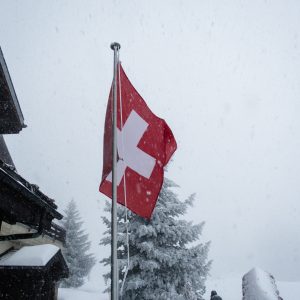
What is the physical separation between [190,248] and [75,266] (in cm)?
1851

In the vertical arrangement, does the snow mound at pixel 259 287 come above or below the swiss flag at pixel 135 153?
below

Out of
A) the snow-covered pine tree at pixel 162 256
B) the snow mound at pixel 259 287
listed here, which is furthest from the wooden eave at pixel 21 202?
the snow-covered pine tree at pixel 162 256

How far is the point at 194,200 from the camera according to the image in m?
14.9

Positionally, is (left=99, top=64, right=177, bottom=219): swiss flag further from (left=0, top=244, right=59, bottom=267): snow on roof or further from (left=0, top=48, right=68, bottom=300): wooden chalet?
(left=0, top=244, right=59, bottom=267): snow on roof

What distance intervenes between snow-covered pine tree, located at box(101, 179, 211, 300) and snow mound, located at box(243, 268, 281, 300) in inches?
427

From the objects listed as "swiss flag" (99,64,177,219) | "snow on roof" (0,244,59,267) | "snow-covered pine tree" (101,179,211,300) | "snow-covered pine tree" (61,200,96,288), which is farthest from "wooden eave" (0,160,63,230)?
"snow-covered pine tree" (61,200,96,288)

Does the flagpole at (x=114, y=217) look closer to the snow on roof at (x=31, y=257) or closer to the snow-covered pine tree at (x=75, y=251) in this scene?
the snow on roof at (x=31, y=257)

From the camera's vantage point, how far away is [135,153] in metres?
5.48

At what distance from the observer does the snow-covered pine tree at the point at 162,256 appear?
12.7 meters

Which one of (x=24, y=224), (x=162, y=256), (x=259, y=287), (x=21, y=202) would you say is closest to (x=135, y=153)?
(x=21, y=202)

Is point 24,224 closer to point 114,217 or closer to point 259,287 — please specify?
point 114,217

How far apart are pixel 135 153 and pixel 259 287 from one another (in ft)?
12.0

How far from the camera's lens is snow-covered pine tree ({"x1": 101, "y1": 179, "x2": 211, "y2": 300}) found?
1269 cm

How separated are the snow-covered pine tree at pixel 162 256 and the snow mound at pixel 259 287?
10848 millimetres
